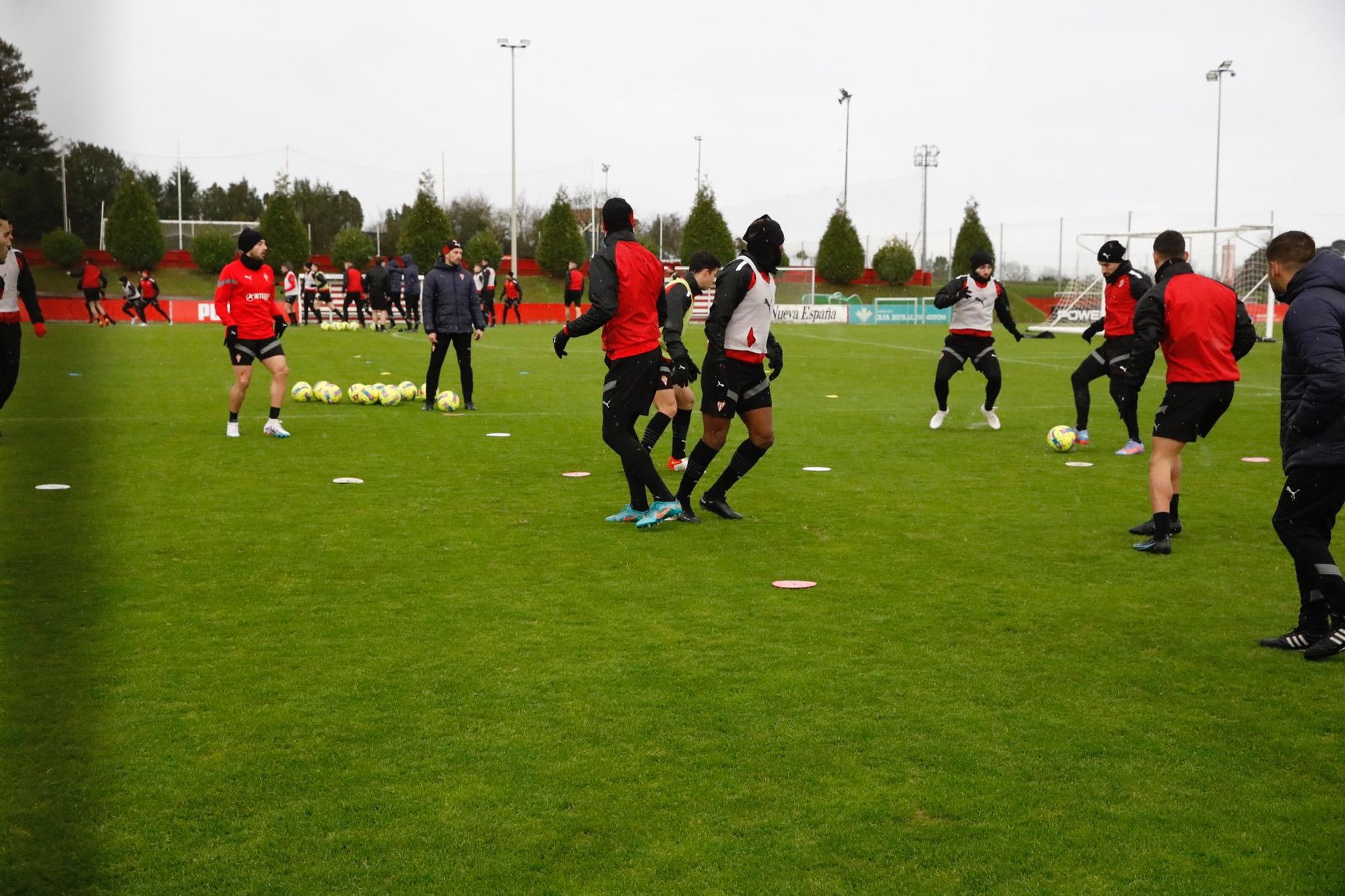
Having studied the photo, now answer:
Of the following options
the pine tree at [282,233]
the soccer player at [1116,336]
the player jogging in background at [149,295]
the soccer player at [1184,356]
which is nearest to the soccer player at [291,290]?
the player jogging in background at [149,295]

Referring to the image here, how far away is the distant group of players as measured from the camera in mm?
5598

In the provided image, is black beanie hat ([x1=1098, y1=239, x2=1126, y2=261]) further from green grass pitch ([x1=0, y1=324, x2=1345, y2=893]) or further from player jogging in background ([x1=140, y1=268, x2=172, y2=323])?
player jogging in background ([x1=140, y1=268, x2=172, y2=323])

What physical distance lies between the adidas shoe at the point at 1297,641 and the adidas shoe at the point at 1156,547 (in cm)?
200

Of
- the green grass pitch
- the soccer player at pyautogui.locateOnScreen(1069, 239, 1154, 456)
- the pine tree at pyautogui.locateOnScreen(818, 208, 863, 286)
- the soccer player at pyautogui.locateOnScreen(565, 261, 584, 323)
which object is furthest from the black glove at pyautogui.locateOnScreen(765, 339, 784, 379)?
the pine tree at pyautogui.locateOnScreen(818, 208, 863, 286)

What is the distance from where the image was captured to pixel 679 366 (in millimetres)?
9516

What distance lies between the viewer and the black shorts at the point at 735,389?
8.79m

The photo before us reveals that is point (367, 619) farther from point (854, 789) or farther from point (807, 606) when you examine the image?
point (854, 789)

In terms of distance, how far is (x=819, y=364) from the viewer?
25.4 meters

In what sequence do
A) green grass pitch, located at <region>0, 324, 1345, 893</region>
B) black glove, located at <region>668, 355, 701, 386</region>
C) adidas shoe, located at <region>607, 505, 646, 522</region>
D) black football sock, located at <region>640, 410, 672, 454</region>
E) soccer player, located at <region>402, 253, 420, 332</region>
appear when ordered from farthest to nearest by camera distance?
soccer player, located at <region>402, 253, 420, 332</region> → black football sock, located at <region>640, 410, 672, 454</region> → black glove, located at <region>668, 355, 701, 386</region> → adidas shoe, located at <region>607, 505, 646, 522</region> → green grass pitch, located at <region>0, 324, 1345, 893</region>

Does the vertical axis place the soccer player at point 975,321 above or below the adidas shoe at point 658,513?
above

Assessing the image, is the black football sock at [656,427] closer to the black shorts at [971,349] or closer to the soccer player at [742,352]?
the soccer player at [742,352]

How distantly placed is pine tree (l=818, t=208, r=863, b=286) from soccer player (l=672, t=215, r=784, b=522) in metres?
55.3

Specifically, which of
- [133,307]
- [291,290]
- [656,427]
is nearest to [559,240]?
[291,290]

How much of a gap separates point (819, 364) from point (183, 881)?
22548mm
